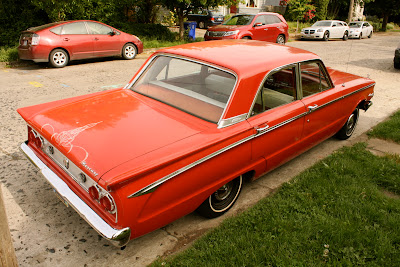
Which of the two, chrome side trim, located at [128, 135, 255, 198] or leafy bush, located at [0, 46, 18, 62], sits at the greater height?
chrome side trim, located at [128, 135, 255, 198]

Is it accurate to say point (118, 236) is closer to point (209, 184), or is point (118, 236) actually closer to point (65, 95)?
point (209, 184)

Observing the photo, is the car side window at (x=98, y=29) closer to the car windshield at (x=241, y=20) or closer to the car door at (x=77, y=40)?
the car door at (x=77, y=40)

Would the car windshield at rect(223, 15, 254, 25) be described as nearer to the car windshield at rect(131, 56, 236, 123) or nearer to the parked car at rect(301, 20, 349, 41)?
the parked car at rect(301, 20, 349, 41)

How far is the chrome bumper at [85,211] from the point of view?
2.45m

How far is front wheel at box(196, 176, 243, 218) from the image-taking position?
3.28 metres

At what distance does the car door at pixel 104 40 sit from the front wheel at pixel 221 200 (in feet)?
28.9

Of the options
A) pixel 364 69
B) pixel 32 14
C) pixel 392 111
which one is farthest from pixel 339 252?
pixel 32 14

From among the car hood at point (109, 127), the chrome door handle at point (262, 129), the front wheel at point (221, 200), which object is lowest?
the front wheel at point (221, 200)

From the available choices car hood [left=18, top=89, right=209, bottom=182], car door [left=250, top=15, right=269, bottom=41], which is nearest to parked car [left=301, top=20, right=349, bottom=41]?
car door [left=250, top=15, right=269, bottom=41]

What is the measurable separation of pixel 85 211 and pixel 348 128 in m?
4.42

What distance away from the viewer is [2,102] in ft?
22.4

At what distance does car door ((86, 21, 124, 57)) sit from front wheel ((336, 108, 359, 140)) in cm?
823

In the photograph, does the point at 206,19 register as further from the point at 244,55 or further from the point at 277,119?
the point at 277,119

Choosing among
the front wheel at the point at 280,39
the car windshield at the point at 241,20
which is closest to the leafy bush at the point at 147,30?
the car windshield at the point at 241,20
